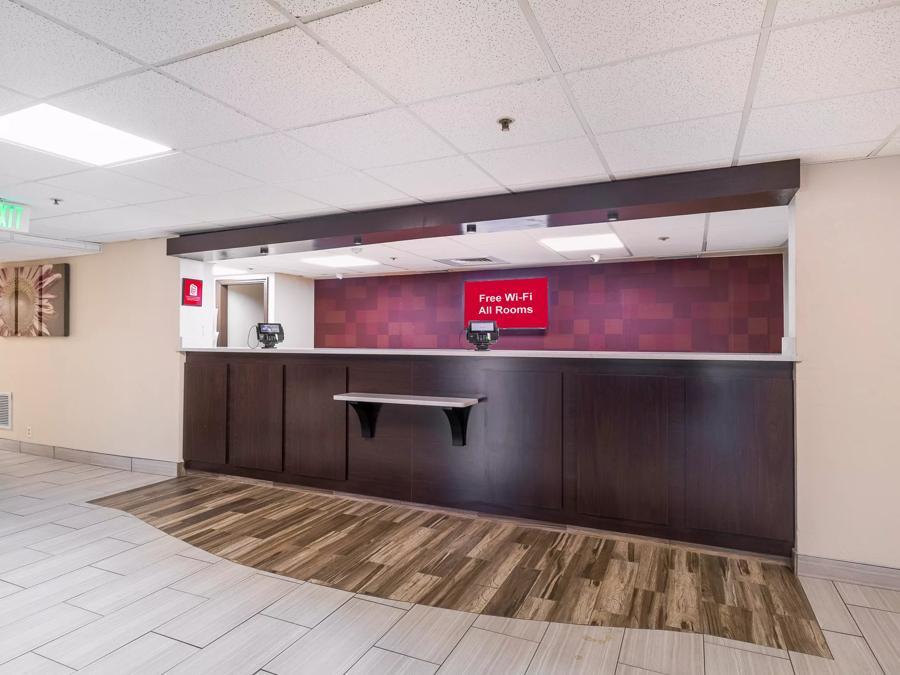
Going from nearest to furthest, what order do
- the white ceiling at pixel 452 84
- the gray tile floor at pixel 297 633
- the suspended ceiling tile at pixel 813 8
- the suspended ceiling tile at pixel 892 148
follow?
the suspended ceiling tile at pixel 813 8
the white ceiling at pixel 452 84
the gray tile floor at pixel 297 633
the suspended ceiling tile at pixel 892 148

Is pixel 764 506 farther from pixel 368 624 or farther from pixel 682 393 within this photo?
pixel 368 624

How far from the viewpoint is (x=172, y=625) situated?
2576 millimetres

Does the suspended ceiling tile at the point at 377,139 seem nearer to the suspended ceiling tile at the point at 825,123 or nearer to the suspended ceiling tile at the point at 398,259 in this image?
the suspended ceiling tile at the point at 825,123

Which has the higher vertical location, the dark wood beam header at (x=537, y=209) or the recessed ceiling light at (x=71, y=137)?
the recessed ceiling light at (x=71, y=137)

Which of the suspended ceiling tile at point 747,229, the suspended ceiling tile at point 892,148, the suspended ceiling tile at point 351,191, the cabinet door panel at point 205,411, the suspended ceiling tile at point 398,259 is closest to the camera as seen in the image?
the suspended ceiling tile at point 892,148

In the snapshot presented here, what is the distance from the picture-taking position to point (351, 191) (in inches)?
162

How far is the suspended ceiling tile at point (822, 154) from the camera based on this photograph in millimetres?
3049

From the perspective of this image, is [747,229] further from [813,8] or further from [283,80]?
[283,80]

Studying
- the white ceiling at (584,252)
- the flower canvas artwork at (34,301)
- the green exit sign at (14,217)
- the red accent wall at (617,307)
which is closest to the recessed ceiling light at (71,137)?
the green exit sign at (14,217)

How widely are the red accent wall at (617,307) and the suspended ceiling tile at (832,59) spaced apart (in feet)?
14.7

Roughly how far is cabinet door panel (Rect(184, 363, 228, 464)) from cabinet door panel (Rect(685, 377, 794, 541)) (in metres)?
4.37

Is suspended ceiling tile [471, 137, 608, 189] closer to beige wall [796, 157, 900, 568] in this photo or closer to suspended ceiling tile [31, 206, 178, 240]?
beige wall [796, 157, 900, 568]

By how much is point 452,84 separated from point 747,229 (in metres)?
4.07

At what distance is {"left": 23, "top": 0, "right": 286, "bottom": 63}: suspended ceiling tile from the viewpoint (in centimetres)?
184
